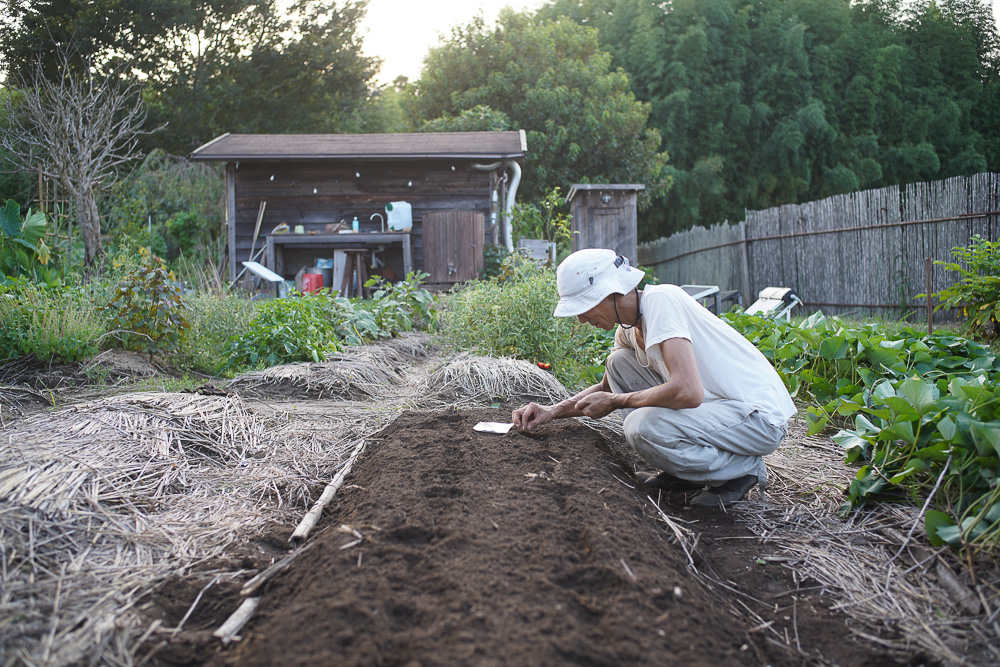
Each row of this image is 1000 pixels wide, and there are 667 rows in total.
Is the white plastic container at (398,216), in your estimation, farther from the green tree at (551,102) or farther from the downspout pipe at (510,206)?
the green tree at (551,102)

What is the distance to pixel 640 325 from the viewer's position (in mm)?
2703

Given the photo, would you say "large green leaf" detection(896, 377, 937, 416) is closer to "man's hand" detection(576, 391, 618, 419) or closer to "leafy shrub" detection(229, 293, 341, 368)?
"man's hand" detection(576, 391, 618, 419)

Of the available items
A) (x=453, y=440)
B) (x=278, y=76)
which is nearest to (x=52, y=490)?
(x=453, y=440)

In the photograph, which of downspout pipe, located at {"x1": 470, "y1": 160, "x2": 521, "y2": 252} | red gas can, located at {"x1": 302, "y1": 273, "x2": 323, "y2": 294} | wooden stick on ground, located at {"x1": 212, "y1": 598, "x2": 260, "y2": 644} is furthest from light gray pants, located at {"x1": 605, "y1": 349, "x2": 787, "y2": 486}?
downspout pipe, located at {"x1": 470, "y1": 160, "x2": 521, "y2": 252}

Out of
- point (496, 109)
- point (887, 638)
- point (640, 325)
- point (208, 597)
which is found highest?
point (496, 109)

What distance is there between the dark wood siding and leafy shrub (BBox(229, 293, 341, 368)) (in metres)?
6.55

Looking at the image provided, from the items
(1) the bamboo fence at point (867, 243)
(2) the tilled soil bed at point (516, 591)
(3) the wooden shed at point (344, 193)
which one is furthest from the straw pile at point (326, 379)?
(3) the wooden shed at point (344, 193)

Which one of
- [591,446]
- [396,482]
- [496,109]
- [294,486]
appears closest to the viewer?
[396,482]

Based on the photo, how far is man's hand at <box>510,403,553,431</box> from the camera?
2.96 metres

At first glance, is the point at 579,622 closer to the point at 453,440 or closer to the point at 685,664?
the point at 685,664

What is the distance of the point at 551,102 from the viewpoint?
18688 mm

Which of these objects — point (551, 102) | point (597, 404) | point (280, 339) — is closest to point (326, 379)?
point (280, 339)

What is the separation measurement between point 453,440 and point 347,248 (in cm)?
893

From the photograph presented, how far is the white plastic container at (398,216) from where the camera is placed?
11445mm
